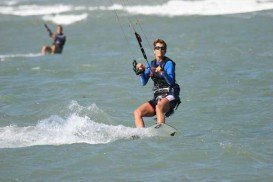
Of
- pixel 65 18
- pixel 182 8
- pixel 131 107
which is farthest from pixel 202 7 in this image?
pixel 131 107

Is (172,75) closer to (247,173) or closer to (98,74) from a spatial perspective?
(247,173)

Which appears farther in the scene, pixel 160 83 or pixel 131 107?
pixel 131 107

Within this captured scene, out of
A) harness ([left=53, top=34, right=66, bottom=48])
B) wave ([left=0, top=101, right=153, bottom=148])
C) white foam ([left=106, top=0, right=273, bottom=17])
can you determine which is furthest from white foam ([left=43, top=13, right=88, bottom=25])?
wave ([left=0, top=101, right=153, bottom=148])

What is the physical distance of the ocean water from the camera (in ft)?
33.9

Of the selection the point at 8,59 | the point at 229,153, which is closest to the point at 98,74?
the point at 8,59

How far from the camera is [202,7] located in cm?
3894

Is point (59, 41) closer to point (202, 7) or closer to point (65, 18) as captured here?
point (202, 7)

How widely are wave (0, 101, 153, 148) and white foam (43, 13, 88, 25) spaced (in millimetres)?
27067

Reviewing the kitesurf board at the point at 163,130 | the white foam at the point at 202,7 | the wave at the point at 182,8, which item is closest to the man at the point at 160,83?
the kitesurf board at the point at 163,130

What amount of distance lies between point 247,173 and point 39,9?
127 ft

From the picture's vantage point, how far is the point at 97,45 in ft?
89.5

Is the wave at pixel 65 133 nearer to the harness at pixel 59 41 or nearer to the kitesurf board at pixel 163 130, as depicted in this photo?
the kitesurf board at pixel 163 130

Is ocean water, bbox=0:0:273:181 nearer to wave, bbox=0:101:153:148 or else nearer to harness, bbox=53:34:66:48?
wave, bbox=0:101:153:148

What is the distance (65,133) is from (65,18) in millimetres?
29810
